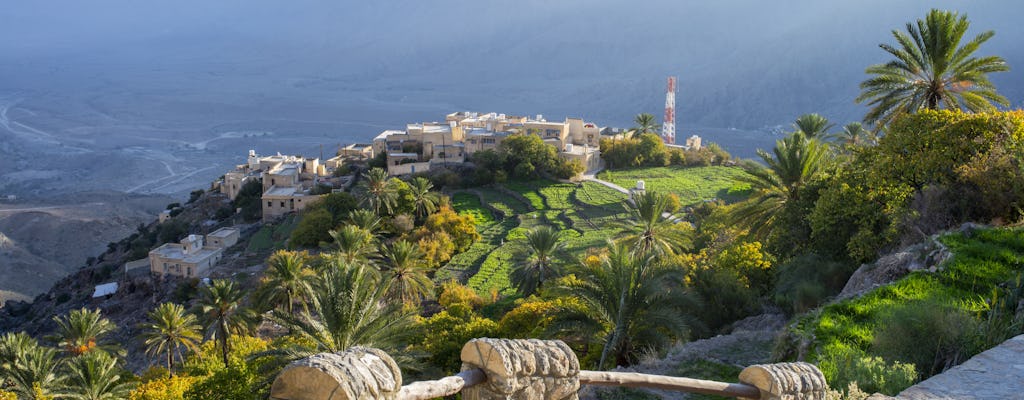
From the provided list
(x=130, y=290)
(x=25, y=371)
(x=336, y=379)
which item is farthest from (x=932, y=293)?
(x=130, y=290)

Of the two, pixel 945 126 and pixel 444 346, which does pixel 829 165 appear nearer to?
pixel 945 126

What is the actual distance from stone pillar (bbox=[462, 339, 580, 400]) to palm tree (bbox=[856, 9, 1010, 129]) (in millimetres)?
14513

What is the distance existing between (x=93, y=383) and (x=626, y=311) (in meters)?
11.6

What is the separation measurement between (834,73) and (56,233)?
119 meters

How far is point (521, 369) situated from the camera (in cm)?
547

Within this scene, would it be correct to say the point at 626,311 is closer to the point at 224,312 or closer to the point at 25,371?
the point at 224,312

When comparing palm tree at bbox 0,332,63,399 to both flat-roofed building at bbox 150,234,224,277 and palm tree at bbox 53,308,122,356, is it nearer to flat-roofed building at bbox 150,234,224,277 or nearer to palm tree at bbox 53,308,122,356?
palm tree at bbox 53,308,122,356

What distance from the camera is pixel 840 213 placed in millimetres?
15305

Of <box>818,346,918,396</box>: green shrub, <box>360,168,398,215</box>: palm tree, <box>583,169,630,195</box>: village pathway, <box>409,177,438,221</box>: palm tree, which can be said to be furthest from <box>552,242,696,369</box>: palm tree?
<box>583,169,630,195</box>: village pathway

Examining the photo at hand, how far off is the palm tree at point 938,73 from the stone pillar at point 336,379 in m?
16.1

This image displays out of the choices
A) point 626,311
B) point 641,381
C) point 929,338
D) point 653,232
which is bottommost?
point 626,311

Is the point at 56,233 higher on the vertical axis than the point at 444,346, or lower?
lower

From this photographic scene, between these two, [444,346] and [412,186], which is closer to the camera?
[444,346]

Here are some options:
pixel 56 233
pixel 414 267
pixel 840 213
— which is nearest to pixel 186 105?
pixel 56 233
